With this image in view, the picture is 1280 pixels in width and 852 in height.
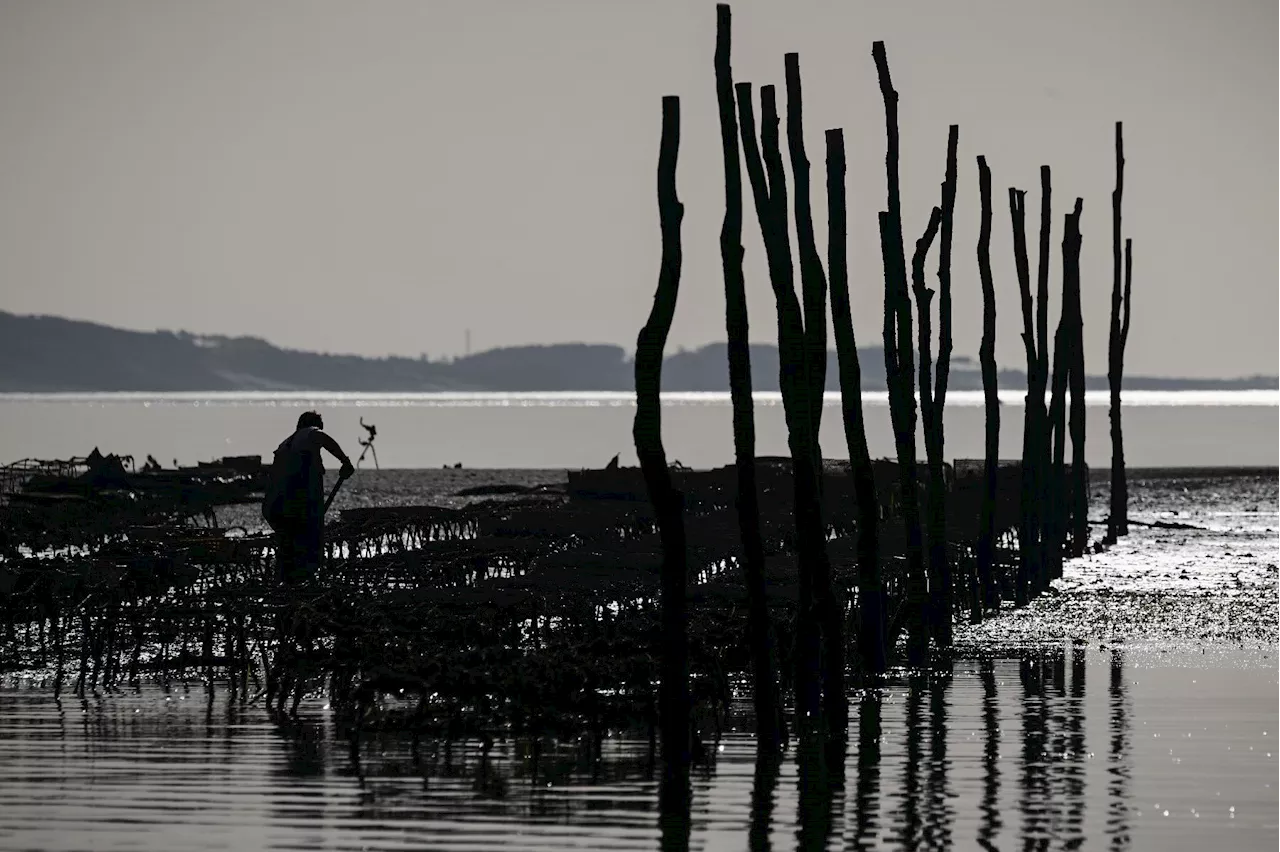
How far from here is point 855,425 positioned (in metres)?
19.2

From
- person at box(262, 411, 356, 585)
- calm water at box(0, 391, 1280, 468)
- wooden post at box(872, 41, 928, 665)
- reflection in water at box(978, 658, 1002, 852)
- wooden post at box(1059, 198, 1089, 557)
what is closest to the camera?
reflection in water at box(978, 658, 1002, 852)

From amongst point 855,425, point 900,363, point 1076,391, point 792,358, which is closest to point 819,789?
point 792,358

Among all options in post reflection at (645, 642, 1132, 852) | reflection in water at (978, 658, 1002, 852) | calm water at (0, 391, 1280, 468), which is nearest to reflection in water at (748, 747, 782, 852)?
post reflection at (645, 642, 1132, 852)

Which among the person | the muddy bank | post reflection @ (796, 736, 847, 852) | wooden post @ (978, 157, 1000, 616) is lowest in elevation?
post reflection @ (796, 736, 847, 852)

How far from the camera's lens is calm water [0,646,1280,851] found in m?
12.0

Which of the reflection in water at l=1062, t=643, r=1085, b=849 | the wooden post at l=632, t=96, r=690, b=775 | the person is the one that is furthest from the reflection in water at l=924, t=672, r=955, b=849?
the person

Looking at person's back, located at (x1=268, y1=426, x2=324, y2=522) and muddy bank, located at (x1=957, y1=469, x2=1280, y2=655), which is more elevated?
person's back, located at (x1=268, y1=426, x2=324, y2=522)

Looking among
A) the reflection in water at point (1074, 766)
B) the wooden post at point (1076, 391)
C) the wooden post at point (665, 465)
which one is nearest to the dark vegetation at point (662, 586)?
the wooden post at point (665, 465)

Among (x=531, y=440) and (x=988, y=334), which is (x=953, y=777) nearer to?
(x=988, y=334)

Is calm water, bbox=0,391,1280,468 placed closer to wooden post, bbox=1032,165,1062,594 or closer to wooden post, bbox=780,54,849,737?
wooden post, bbox=1032,165,1062,594

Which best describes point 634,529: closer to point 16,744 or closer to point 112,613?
point 112,613

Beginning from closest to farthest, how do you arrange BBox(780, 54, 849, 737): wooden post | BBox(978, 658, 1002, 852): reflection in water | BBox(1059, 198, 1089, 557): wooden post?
1. BBox(978, 658, 1002, 852): reflection in water
2. BBox(780, 54, 849, 737): wooden post
3. BBox(1059, 198, 1089, 557): wooden post

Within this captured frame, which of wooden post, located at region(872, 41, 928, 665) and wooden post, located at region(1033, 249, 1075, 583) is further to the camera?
wooden post, located at region(1033, 249, 1075, 583)

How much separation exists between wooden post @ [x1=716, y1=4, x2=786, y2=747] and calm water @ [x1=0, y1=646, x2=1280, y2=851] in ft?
1.82
